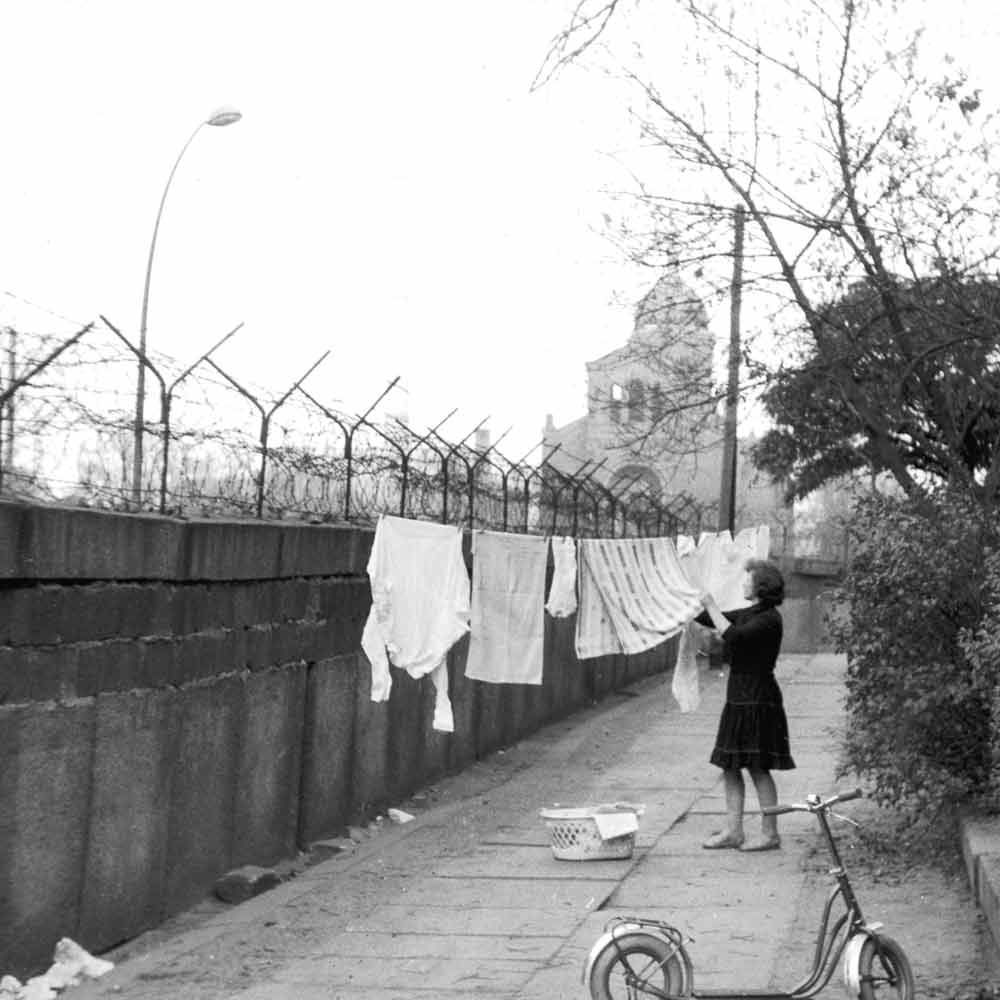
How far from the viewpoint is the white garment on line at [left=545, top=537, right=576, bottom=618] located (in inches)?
503

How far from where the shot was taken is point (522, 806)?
11359mm

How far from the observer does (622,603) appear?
13875 mm

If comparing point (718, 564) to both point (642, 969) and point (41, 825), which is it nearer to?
point (41, 825)

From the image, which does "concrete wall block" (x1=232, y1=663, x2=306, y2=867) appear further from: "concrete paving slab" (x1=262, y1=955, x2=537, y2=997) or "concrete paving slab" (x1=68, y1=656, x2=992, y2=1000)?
"concrete paving slab" (x1=262, y1=955, x2=537, y2=997)

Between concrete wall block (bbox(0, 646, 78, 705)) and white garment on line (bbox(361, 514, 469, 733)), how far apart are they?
2.79m

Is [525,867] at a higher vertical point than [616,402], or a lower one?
lower

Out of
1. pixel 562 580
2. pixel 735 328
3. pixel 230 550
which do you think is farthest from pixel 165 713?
pixel 735 328

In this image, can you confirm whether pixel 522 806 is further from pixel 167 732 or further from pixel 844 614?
pixel 167 732

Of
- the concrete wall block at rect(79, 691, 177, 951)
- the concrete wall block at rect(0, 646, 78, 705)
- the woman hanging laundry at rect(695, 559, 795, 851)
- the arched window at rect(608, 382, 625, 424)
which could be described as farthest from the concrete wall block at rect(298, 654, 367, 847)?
the arched window at rect(608, 382, 625, 424)

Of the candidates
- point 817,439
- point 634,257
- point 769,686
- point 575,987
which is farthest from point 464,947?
point 817,439

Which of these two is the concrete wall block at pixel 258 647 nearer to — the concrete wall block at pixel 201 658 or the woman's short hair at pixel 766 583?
the concrete wall block at pixel 201 658

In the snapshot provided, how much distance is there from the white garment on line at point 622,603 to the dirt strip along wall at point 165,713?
269 cm

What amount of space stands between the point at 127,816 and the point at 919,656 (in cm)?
417

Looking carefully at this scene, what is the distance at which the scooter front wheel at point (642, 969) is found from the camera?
18.2 ft
